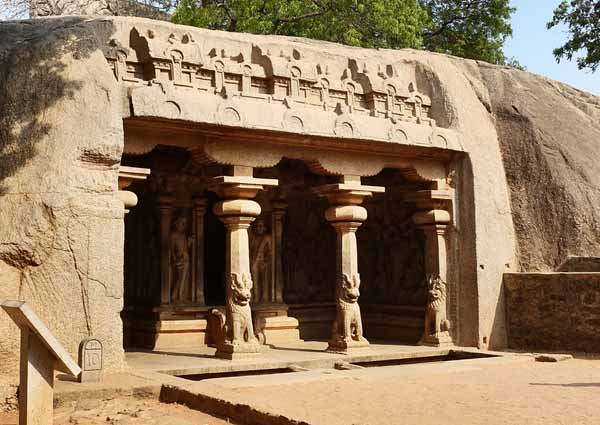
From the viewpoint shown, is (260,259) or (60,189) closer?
(60,189)

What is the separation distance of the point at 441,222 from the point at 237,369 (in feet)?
12.9

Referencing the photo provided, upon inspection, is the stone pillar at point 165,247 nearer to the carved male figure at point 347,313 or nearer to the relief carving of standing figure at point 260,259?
the relief carving of standing figure at point 260,259

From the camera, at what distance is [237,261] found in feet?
32.7

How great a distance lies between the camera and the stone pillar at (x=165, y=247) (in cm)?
1191

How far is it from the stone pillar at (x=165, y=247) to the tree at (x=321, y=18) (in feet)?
32.4

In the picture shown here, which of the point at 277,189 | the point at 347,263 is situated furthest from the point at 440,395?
the point at 277,189

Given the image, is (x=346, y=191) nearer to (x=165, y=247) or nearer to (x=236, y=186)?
(x=236, y=186)

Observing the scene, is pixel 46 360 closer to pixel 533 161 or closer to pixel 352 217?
pixel 352 217

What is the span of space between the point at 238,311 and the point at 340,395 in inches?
110

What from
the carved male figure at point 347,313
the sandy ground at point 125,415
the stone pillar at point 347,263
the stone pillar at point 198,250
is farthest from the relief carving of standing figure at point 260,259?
the sandy ground at point 125,415

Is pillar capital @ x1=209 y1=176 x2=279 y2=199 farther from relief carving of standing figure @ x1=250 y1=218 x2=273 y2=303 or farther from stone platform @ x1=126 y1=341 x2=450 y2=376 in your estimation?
relief carving of standing figure @ x1=250 y1=218 x2=273 y2=303

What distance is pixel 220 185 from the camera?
9.93 m

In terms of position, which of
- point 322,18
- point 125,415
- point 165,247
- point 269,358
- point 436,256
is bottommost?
point 125,415

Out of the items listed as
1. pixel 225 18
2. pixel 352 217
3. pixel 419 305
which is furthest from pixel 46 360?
pixel 225 18
